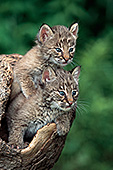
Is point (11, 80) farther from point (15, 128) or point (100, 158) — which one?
point (100, 158)

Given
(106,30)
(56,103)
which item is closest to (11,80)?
(56,103)

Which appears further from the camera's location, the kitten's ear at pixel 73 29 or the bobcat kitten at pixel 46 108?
the kitten's ear at pixel 73 29

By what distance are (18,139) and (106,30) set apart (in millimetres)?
3222

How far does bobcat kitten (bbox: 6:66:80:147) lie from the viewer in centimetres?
402

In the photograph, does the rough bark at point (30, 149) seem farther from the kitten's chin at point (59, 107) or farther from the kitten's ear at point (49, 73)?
the kitten's ear at point (49, 73)

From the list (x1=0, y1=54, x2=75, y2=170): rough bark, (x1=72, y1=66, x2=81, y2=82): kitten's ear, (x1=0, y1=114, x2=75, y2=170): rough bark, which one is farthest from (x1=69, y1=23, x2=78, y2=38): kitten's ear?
(x1=0, y1=114, x2=75, y2=170): rough bark

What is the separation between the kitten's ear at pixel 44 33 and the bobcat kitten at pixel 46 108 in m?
0.41

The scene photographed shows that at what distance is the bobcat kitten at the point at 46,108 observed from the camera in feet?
13.2

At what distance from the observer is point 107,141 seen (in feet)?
19.6

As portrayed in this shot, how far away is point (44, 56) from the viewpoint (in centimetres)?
434

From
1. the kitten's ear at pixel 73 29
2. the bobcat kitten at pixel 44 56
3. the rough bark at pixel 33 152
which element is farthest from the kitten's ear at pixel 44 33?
the rough bark at pixel 33 152

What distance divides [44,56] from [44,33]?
0.24 meters

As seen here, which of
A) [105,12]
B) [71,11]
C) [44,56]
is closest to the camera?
[44,56]

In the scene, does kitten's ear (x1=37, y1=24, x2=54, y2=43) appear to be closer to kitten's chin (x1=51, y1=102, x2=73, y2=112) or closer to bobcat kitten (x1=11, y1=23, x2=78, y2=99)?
bobcat kitten (x1=11, y1=23, x2=78, y2=99)
